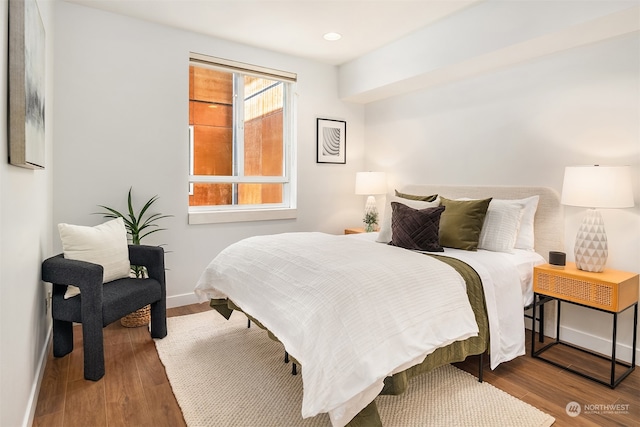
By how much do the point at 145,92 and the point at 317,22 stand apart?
1656 millimetres

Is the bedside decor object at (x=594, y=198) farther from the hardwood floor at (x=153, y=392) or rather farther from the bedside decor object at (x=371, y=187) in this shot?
the bedside decor object at (x=371, y=187)

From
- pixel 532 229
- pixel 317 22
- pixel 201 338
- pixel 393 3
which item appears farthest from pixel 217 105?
pixel 532 229

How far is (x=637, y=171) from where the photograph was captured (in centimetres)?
253

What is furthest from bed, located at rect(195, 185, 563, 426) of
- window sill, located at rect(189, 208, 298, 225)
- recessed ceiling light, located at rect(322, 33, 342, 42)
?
recessed ceiling light, located at rect(322, 33, 342, 42)

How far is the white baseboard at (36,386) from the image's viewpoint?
5.83 ft

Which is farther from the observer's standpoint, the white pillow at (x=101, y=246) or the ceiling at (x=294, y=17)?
the ceiling at (x=294, y=17)

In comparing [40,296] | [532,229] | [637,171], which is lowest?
[40,296]

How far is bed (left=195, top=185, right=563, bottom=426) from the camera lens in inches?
63.2

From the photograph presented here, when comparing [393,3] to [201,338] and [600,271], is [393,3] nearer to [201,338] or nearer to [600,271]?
[600,271]

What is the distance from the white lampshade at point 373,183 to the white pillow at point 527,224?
1658 mm

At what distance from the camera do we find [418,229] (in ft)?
9.20

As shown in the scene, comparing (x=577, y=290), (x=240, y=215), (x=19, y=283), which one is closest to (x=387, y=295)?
(x=577, y=290)

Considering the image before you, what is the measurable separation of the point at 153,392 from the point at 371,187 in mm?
3001

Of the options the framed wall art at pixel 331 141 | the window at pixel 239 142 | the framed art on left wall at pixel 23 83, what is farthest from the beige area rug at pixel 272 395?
the framed wall art at pixel 331 141
